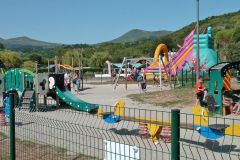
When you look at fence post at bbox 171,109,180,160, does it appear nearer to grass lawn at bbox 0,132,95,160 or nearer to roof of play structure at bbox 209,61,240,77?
grass lawn at bbox 0,132,95,160

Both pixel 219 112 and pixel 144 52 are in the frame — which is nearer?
pixel 219 112

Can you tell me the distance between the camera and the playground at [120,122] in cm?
656

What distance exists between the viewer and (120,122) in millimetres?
12844

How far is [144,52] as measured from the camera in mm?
147250

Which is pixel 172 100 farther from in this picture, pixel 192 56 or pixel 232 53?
pixel 232 53

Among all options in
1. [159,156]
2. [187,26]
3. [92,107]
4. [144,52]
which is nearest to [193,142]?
[159,156]

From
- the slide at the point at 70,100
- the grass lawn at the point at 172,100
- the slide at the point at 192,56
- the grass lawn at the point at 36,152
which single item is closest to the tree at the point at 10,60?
the slide at the point at 192,56

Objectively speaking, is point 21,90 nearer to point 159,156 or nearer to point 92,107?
point 92,107

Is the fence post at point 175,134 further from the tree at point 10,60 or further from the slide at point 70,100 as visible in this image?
the tree at point 10,60

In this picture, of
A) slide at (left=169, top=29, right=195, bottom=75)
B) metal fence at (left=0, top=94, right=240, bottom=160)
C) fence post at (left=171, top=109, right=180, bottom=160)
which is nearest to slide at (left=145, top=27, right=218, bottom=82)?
slide at (left=169, top=29, right=195, bottom=75)

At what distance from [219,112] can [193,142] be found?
592 centimetres

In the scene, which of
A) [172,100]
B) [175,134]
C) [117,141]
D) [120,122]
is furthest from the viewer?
[172,100]

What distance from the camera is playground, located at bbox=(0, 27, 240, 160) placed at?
6562mm

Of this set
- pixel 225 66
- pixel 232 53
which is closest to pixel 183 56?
pixel 232 53
